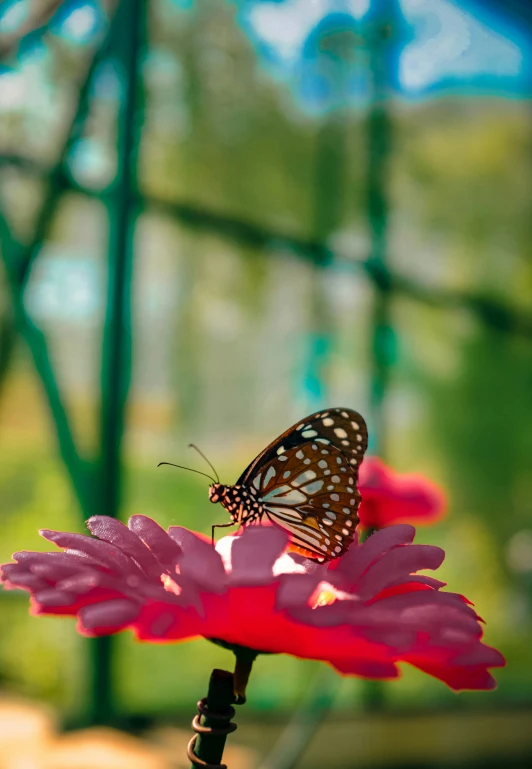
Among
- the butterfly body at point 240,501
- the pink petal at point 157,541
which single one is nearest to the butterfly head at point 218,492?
the butterfly body at point 240,501

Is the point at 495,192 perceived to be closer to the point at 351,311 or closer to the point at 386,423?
the point at 351,311

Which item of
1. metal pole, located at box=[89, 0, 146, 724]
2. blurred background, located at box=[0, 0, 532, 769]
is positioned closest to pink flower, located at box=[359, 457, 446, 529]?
blurred background, located at box=[0, 0, 532, 769]

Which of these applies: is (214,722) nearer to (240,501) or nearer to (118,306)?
(240,501)

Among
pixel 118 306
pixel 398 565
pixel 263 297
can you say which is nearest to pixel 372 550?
pixel 398 565

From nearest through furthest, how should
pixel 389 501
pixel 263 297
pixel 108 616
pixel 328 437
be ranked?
pixel 108 616 → pixel 328 437 → pixel 389 501 → pixel 263 297

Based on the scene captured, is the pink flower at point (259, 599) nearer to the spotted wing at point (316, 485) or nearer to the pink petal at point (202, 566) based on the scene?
the pink petal at point (202, 566)

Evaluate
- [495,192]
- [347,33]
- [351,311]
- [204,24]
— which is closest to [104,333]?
[351,311]
